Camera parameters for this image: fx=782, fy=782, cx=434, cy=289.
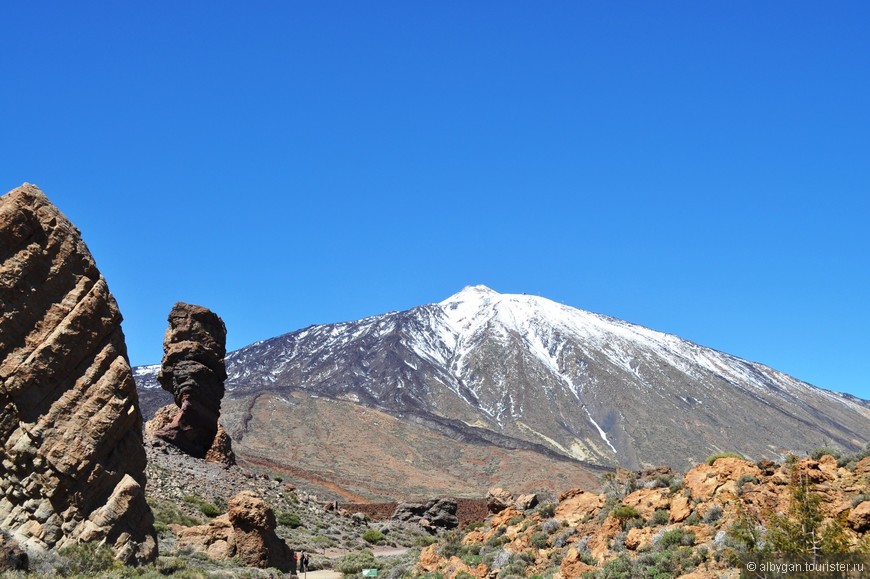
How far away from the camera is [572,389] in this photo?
158 metres

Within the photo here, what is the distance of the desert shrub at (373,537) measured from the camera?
115 ft

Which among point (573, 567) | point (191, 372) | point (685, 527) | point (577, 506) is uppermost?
point (191, 372)

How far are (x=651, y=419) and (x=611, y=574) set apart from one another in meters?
130

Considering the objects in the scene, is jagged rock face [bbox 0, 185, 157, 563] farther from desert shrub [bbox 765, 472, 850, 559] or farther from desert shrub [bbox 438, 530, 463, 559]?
desert shrub [bbox 438, 530, 463, 559]

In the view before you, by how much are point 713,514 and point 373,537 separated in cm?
2193

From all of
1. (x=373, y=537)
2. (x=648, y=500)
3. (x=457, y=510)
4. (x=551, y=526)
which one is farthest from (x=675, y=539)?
(x=457, y=510)

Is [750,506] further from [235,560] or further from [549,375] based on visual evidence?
[549,375]

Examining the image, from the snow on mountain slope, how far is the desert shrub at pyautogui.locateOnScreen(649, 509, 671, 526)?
93.2m

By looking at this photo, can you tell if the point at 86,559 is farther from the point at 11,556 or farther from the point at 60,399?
the point at 60,399

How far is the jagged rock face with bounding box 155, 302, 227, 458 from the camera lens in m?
36.3

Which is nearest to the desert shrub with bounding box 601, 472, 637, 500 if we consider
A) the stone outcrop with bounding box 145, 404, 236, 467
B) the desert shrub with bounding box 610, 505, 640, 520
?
the desert shrub with bounding box 610, 505, 640, 520

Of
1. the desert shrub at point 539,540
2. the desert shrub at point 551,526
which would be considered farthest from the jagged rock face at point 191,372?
the desert shrub at point 539,540

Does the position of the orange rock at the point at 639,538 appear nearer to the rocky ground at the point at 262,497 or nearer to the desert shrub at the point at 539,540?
the desert shrub at the point at 539,540

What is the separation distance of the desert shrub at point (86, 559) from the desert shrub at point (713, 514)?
37.2 feet
